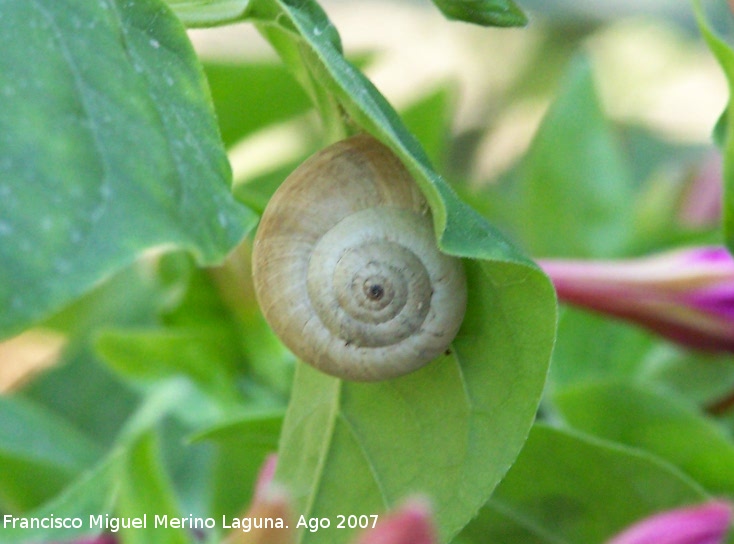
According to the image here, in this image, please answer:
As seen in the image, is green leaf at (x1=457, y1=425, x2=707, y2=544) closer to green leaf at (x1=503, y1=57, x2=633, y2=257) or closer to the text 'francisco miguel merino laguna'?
the text 'francisco miguel merino laguna'

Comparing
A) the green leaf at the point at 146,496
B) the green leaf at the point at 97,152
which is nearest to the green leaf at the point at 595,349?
the green leaf at the point at 146,496

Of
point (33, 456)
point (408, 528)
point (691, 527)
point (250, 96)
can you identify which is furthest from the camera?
point (250, 96)

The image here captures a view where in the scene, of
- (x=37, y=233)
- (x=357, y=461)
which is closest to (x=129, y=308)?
(x=357, y=461)

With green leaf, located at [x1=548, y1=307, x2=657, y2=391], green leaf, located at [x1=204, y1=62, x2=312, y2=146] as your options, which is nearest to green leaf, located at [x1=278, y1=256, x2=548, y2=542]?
green leaf, located at [x1=548, y1=307, x2=657, y2=391]

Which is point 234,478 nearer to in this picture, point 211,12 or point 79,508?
point 79,508

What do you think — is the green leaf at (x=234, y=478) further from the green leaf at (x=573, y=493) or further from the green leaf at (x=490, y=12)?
the green leaf at (x=490, y=12)

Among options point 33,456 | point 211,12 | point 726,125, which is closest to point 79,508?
point 33,456

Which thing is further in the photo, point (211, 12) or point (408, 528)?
point (211, 12)
